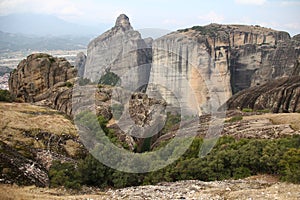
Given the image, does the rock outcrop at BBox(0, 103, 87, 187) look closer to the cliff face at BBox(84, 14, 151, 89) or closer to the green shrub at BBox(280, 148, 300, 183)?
the green shrub at BBox(280, 148, 300, 183)

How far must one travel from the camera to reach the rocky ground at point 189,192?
39.7ft

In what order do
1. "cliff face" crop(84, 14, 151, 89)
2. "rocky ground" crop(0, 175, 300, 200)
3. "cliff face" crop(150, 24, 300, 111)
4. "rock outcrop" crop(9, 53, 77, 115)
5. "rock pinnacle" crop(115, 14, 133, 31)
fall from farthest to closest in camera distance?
"rock pinnacle" crop(115, 14, 133, 31)
"cliff face" crop(84, 14, 151, 89)
"cliff face" crop(150, 24, 300, 111)
"rock outcrop" crop(9, 53, 77, 115)
"rocky ground" crop(0, 175, 300, 200)

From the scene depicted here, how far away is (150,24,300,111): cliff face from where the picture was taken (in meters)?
59.2

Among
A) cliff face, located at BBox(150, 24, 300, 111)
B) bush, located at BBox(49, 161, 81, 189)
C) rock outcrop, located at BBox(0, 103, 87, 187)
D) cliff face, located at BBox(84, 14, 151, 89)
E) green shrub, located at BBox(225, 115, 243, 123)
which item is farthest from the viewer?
cliff face, located at BBox(84, 14, 151, 89)

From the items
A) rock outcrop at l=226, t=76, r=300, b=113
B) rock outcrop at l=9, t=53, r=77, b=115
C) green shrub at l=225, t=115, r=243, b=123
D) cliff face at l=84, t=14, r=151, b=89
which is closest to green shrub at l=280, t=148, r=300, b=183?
green shrub at l=225, t=115, r=243, b=123

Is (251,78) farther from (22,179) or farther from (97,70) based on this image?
(22,179)

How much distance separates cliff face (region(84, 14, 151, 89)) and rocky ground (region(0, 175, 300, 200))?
5271cm

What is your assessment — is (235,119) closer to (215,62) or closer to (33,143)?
(33,143)

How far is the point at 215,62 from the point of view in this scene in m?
61.1

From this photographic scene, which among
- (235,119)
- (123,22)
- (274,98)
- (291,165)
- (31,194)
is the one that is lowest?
(31,194)

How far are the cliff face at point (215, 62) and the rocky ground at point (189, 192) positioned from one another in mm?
41948

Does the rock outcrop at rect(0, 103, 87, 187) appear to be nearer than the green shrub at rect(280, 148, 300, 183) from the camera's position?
Yes

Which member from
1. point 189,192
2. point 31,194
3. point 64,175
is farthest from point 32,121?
point 189,192

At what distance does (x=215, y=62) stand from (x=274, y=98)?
3134 centimetres
